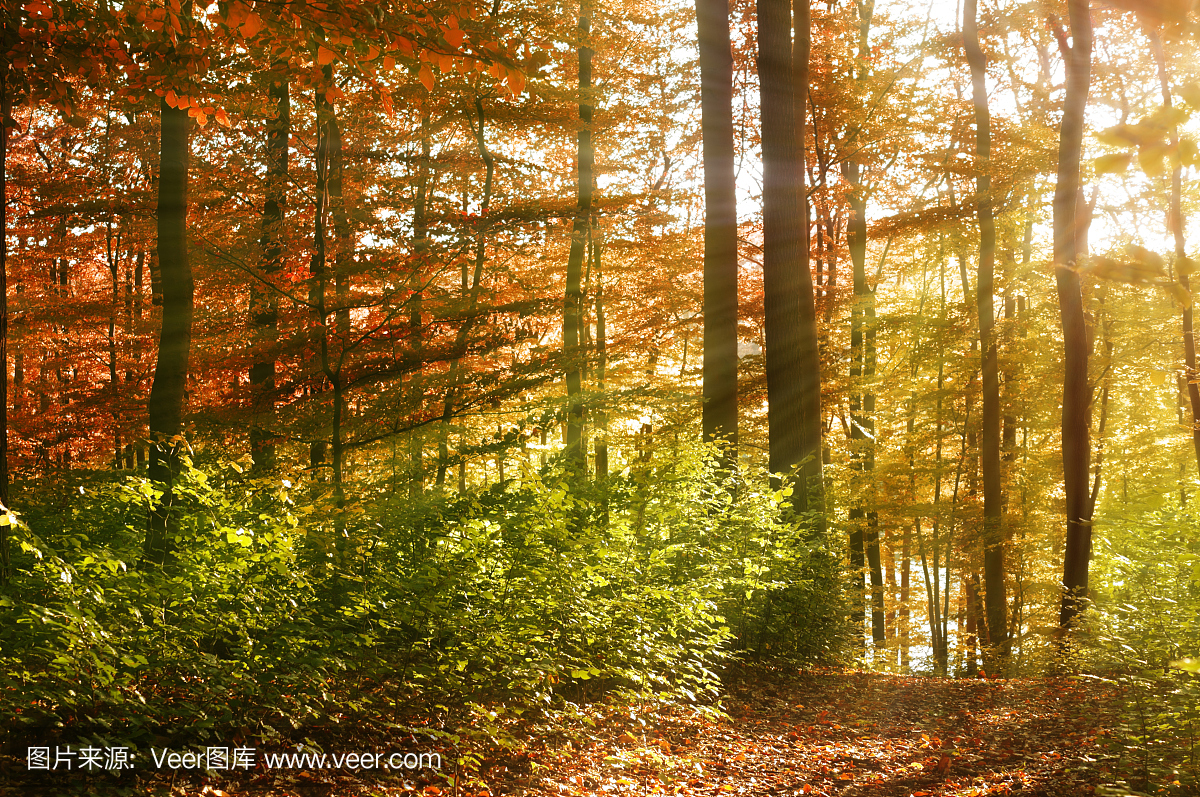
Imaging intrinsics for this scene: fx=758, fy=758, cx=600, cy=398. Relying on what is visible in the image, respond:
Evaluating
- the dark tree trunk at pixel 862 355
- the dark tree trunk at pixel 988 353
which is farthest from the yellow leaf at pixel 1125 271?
the dark tree trunk at pixel 988 353

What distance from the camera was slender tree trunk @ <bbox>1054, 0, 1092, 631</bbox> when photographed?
428 inches

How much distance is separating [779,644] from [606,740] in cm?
359

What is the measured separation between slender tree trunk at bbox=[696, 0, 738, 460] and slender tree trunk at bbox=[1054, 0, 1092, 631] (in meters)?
5.03

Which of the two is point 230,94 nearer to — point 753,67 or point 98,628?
point 98,628

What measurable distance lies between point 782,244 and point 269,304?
6283mm

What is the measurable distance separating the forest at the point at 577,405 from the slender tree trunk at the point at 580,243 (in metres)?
0.15

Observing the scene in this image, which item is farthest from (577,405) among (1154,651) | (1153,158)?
(1153,158)

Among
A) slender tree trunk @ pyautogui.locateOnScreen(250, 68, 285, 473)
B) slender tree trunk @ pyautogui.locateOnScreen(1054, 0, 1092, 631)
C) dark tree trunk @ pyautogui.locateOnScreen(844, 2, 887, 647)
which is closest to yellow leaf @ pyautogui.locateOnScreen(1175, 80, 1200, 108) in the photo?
slender tree trunk @ pyautogui.locateOnScreen(250, 68, 285, 473)

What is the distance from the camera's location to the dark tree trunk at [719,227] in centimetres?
998

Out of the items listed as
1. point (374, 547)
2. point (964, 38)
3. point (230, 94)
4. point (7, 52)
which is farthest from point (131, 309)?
point (964, 38)

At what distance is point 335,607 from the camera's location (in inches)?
176

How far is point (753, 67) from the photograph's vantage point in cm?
1495

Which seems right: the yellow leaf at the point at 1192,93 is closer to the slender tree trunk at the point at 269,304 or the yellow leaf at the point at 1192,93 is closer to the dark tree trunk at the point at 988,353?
the slender tree trunk at the point at 269,304

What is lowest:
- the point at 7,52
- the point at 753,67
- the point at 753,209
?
the point at 7,52
